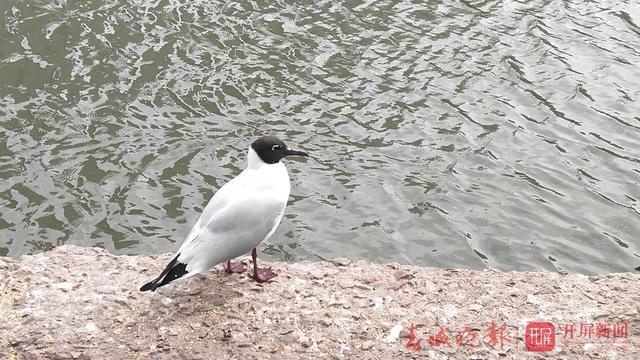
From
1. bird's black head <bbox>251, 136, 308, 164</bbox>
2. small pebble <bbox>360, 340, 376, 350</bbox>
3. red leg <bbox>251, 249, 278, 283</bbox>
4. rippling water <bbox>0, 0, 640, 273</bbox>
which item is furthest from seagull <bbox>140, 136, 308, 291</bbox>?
rippling water <bbox>0, 0, 640, 273</bbox>

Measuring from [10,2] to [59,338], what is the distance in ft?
34.3

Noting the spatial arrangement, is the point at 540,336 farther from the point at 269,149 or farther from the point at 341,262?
the point at 269,149

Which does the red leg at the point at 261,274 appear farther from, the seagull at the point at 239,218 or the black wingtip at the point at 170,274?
the black wingtip at the point at 170,274

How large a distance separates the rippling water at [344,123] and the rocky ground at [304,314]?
1.63 m

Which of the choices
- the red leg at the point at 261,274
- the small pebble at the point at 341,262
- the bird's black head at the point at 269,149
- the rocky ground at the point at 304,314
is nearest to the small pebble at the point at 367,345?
the rocky ground at the point at 304,314

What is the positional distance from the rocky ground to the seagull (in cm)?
52

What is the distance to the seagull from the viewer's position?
6848mm

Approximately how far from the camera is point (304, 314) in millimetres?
7160

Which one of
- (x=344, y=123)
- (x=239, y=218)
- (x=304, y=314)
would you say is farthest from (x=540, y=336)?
(x=344, y=123)

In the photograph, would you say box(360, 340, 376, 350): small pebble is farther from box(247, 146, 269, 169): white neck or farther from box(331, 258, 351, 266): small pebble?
box(247, 146, 269, 169): white neck

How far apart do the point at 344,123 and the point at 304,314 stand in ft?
17.7

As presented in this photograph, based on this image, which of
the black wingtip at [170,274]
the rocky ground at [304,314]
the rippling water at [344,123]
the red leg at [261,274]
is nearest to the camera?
the black wingtip at [170,274]

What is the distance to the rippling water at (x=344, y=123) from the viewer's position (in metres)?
9.87

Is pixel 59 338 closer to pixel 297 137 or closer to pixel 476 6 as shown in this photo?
pixel 297 137
